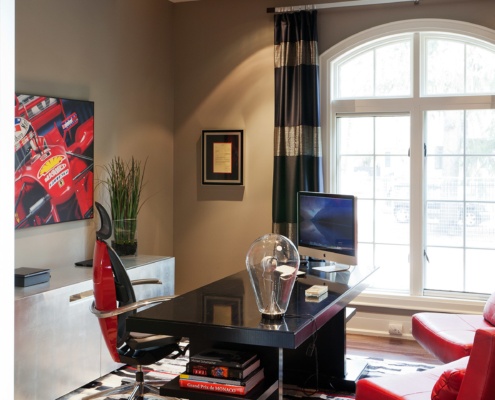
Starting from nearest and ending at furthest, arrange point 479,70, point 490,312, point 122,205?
1. point 490,312
2. point 122,205
3. point 479,70

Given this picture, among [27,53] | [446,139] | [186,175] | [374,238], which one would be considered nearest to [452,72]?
[446,139]

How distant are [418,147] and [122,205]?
2350 millimetres

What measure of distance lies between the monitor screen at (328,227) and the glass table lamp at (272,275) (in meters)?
1.27

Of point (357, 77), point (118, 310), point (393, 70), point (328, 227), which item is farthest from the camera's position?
point (357, 77)

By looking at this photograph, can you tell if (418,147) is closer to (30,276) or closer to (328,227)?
(328,227)

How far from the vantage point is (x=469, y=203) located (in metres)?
5.36

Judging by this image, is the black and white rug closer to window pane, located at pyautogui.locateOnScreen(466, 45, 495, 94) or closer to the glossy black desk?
the glossy black desk

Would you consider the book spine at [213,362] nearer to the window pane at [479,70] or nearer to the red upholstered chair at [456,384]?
the red upholstered chair at [456,384]

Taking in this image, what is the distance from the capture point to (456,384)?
2471 millimetres

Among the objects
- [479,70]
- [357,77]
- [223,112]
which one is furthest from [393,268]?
[223,112]

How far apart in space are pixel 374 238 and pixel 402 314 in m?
0.66

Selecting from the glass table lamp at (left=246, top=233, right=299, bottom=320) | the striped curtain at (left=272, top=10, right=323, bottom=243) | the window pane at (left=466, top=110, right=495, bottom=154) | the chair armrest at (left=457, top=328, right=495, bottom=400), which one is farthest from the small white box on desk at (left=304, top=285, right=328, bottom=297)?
the window pane at (left=466, top=110, right=495, bottom=154)

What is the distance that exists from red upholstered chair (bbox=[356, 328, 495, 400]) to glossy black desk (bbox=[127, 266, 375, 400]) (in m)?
0.38

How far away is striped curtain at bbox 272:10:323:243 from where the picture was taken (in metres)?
5.52
